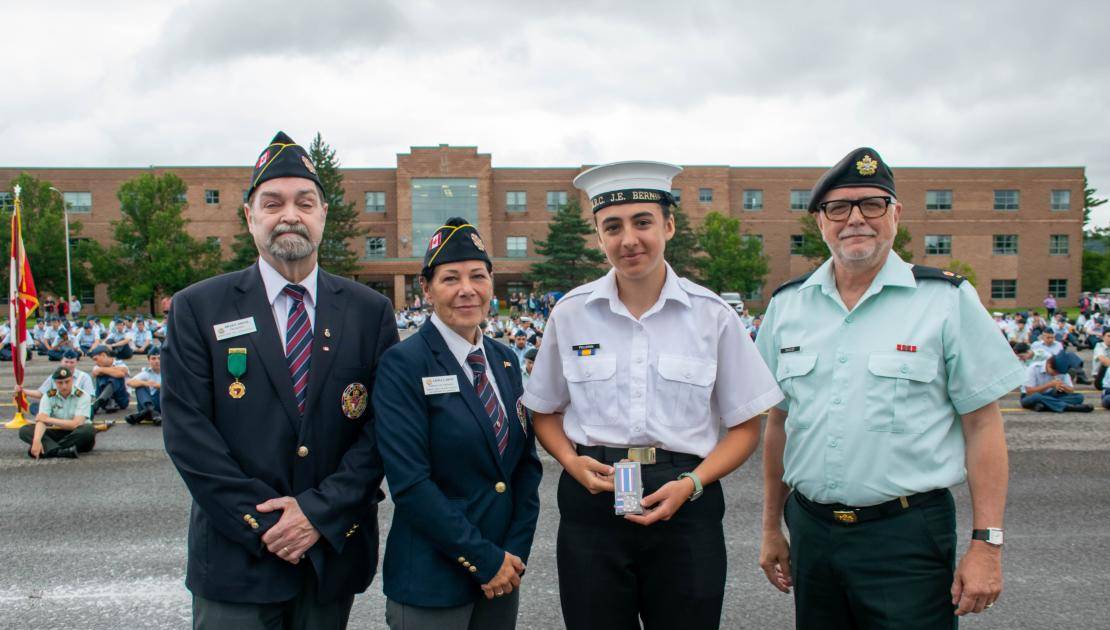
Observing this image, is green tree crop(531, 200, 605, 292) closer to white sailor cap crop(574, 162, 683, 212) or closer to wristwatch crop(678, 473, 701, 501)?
white sailor cap crop(574, 162, 683, 212)

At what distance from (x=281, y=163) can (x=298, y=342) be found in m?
0.73

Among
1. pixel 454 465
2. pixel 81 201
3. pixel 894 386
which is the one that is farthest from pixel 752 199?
pixel 454 465

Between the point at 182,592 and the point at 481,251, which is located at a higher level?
the point at 481,251

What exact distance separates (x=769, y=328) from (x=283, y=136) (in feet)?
7.54

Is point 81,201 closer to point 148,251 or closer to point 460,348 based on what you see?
point 148,251

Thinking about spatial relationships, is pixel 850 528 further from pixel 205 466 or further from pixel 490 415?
pixel 205 466

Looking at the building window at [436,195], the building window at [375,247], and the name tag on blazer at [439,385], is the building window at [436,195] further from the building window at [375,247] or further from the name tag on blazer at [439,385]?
the name tag on blazer at [439,385]

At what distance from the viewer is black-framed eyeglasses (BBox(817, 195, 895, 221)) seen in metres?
2.94

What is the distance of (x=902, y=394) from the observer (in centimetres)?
279

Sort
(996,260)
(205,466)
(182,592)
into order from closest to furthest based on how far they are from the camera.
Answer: (205,466) → (182,592) → (996,260)

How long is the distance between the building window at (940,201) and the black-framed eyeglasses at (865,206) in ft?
235

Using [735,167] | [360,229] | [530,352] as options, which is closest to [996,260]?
[735,167]

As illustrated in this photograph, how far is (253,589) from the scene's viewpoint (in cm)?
273

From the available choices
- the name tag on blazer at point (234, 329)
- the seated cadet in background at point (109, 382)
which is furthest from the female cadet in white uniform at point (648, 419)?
the seated cadet in background at point (109, 382)
